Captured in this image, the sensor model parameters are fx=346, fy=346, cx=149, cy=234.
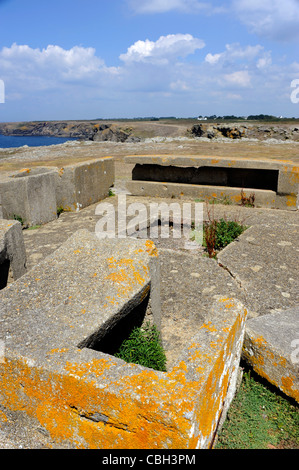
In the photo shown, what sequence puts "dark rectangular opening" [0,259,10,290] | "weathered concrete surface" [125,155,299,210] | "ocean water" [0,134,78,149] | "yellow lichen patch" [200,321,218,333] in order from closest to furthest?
1. "yellow lichen patch" [200,321,218,333]
2. "dark rectangular opening" [0,259,10,290]
3. "weathered concrete surface" [125,155,299,210]
4. "ocean water" [0,134,78,149]

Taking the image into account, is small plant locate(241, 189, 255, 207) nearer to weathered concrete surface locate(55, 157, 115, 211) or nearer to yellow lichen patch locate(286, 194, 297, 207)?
yellow lichen patch locate(286, 194, 297, 207)

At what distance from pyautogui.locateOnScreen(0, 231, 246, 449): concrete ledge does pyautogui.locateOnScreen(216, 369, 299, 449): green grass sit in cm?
14

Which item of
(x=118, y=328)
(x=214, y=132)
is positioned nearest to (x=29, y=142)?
(x=214, y=132)

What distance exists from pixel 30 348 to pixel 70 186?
580 centimetres

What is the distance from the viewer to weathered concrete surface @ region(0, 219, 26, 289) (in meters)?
3.49

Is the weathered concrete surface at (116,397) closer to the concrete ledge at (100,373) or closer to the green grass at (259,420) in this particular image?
the concrete ledge at (100,373)

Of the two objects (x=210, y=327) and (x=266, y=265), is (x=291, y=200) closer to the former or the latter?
(x=266, y=265)

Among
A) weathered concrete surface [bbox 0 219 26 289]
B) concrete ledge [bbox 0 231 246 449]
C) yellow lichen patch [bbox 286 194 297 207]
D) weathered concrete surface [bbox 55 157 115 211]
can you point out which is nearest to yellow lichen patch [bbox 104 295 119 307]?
concrete ledge [bbox 0 231 246 449]

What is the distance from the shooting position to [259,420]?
2324 millimetres

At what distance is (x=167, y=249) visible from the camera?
16.4 feet

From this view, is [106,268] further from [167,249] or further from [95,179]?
[95,179]

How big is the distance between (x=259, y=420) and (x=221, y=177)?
20.6 ft
